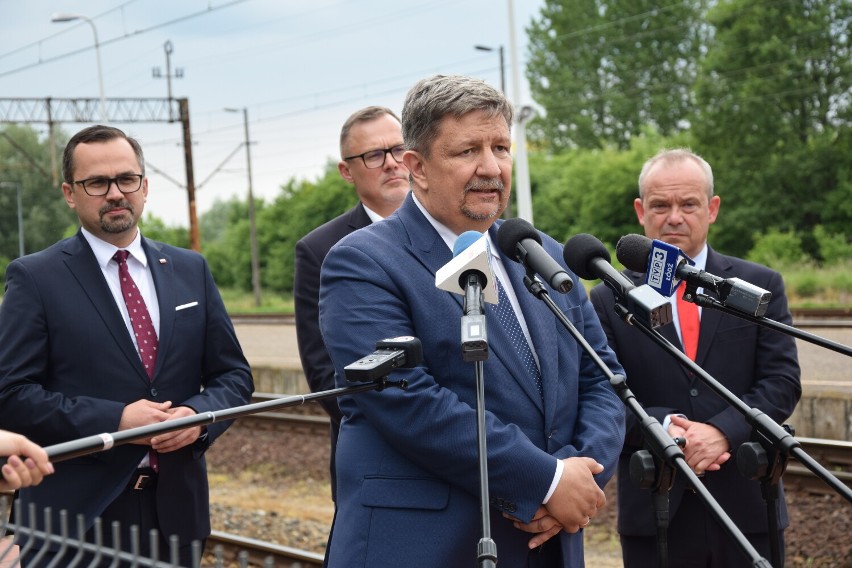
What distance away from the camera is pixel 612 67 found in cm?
5297

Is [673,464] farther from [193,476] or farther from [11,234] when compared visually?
[11,234]

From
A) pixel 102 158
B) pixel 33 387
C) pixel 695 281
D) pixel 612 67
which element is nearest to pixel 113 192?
pixel 102 158

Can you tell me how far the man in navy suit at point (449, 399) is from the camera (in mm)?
2865

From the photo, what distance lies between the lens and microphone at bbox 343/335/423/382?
8.18ft

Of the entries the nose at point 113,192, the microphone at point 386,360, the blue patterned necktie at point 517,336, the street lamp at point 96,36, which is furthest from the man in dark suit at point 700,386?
the street lamp at point 96,36

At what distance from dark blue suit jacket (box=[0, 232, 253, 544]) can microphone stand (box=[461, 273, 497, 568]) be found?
1778 millimetres

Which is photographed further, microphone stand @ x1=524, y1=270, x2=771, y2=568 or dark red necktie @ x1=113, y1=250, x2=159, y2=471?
dark red necktie @ x1=113, y1=250, x2=159, y2=471

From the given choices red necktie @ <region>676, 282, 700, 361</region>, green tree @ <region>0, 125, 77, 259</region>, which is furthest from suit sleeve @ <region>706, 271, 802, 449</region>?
green tree @ <region>0, 125, 77, 259</region>

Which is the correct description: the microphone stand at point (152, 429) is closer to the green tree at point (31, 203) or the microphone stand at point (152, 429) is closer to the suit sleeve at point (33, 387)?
the suit sleeve at point (33, 387)

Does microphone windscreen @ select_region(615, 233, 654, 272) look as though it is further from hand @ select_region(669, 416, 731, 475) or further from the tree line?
the tree line

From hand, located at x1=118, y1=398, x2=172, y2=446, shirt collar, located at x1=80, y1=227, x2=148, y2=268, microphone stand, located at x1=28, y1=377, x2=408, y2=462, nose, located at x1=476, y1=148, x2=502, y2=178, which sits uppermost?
nose, located at x1=476, y1=148, x2=502, y2=178

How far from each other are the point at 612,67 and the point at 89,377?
169 feet

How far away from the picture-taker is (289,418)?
39.4 feet

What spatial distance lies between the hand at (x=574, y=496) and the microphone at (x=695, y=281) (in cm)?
63
